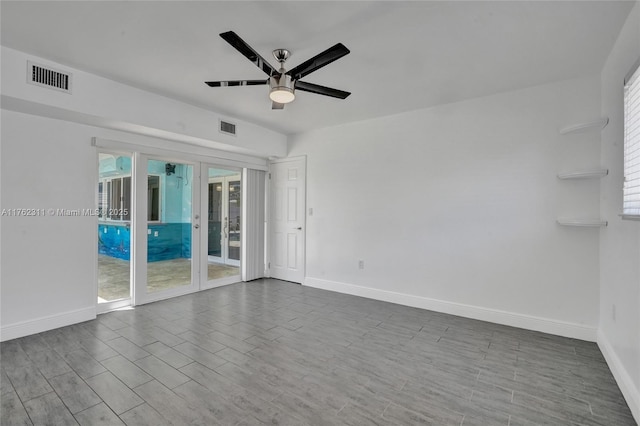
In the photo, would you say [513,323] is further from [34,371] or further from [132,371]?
[34,371]

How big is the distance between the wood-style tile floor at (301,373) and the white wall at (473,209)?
0.47m

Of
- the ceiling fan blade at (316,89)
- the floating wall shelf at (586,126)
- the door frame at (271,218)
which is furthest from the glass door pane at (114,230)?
the floating wall shelf at (586,126)

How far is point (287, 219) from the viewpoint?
5645 millimetres

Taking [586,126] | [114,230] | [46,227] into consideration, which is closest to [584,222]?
[586,126]

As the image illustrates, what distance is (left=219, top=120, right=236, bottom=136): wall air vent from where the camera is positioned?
14.5ft

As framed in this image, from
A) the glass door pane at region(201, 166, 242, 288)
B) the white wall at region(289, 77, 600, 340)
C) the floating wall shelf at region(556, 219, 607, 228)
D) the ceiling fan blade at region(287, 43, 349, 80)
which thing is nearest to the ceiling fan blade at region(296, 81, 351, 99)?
the ceiling fan blade at region(287, 43, 349, 80)

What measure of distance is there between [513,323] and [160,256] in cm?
471

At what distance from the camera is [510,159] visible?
11.5 ft

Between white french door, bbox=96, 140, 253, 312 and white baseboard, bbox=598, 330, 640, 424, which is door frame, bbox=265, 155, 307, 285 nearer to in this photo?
white french door, bbox=96, 140, 253, 312

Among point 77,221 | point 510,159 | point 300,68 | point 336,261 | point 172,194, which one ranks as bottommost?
point 336,261

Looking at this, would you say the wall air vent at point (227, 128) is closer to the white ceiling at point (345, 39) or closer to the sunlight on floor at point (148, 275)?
the white ceiling at point (345, 39)

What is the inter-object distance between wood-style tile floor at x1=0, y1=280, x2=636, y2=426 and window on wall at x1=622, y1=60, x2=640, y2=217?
1.40 metres

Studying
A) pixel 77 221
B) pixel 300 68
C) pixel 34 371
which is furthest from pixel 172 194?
pixel 300 68

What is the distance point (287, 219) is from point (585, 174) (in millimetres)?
4220
